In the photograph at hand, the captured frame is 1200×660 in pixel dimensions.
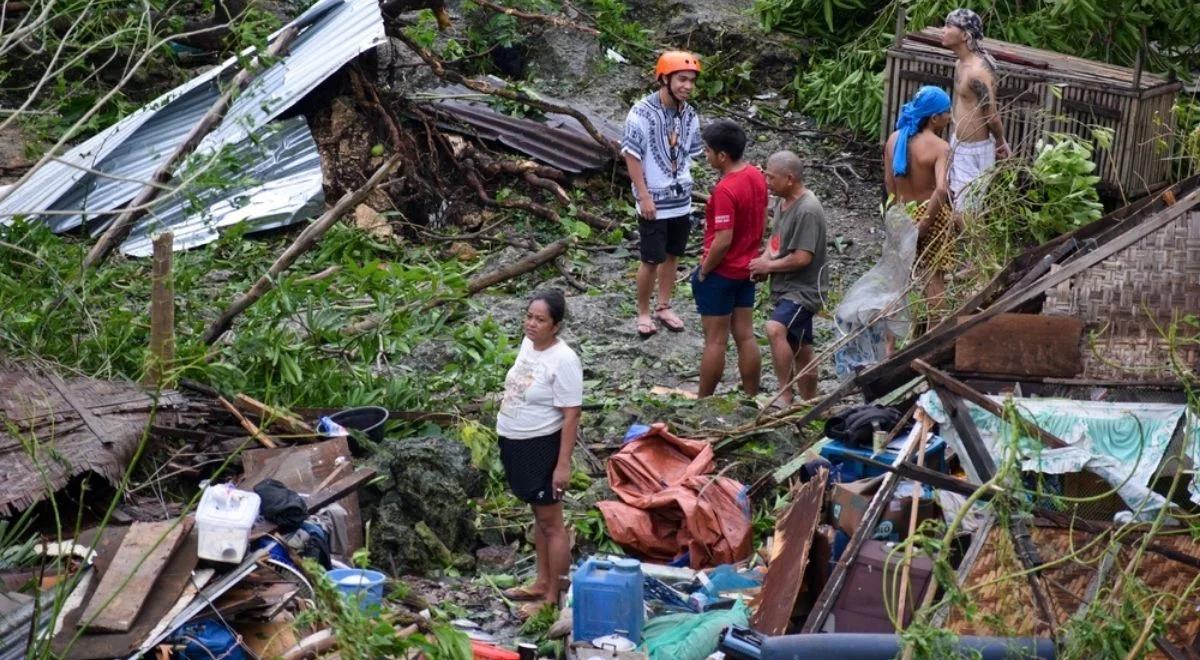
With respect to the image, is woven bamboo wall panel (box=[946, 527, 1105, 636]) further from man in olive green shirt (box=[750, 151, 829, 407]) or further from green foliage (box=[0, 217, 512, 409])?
green foliage (box=[0, 217, 512, 409])

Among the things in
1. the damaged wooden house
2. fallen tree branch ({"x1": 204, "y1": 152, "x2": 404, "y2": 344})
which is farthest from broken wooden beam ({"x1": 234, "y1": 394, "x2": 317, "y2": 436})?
the damaged wooden house

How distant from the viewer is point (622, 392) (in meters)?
8.94

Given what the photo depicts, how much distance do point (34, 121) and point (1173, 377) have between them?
28.8ft

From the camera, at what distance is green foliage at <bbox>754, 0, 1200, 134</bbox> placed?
1175 cm

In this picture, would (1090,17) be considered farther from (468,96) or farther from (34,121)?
(34,121)

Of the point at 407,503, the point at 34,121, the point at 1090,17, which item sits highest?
the point at 34,121

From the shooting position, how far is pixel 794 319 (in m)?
8.20

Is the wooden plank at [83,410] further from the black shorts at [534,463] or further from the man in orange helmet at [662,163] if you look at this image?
the man in orange helmet at [662,163]

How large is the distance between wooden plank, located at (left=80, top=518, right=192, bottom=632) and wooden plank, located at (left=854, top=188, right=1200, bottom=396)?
295 centimetres

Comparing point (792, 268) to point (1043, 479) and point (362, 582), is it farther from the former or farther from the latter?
point (362, 582)

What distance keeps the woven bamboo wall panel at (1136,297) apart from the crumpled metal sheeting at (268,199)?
6.05m

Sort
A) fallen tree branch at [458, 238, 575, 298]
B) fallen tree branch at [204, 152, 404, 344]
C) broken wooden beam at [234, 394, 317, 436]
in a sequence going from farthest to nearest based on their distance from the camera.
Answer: fallen tree branch at [458, 238, 575, 298] → fallen tree branch at [204, 152, 404, 344] → broken wooden beam at [234, 394, 317, 436]

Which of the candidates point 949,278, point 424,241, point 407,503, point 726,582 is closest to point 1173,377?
point 726,582

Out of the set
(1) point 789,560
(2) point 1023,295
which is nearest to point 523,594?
(1) point 789,560
